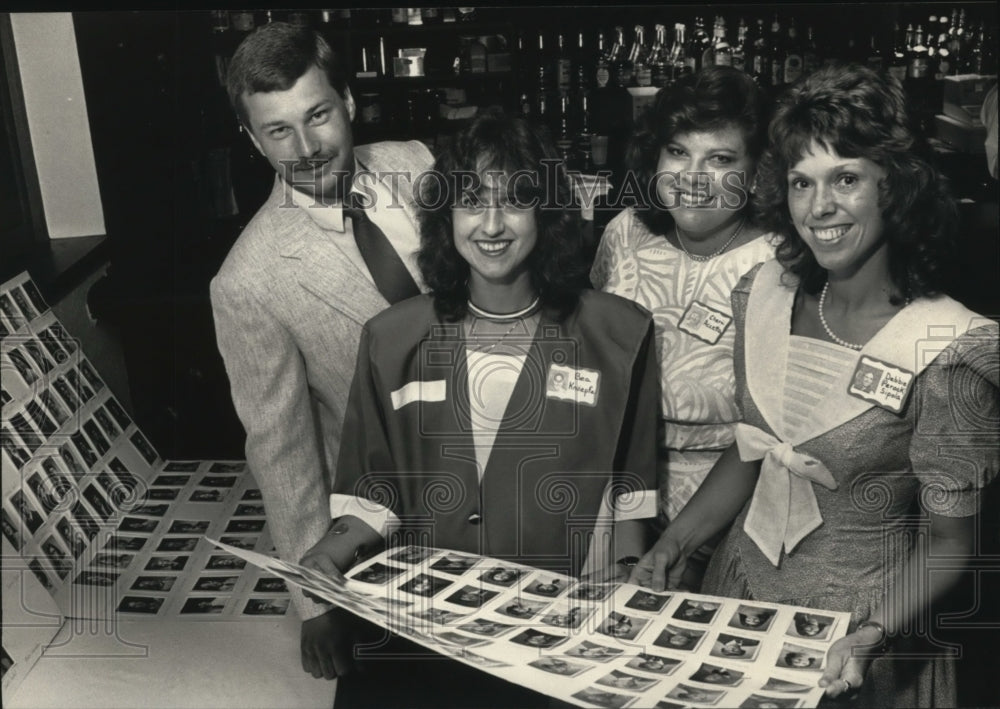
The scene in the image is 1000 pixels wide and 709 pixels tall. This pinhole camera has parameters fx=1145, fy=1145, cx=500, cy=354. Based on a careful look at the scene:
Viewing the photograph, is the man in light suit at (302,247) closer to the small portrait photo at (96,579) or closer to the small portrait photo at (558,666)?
the small portrait photo at (96,579)

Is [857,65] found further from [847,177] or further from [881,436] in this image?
[881,436]

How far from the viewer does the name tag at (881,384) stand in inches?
81.6

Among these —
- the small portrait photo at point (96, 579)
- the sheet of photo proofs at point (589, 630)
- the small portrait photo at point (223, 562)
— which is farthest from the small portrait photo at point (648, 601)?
the small portrait photo at point (96, 579)

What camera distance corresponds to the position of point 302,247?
7.52 feet

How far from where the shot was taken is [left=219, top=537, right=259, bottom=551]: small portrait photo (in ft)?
8.23

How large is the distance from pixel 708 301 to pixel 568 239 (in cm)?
30

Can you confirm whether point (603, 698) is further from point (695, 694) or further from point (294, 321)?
point (294, 321)

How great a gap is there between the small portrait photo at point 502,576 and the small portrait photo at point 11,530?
1.01m

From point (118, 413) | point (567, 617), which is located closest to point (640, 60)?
point (567, 617)

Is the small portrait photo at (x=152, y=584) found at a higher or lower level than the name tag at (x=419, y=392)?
lower

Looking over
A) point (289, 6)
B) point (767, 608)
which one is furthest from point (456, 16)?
point (767, 608)

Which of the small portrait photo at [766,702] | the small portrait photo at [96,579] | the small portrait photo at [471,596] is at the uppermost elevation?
the small portrait photo at [471,596]

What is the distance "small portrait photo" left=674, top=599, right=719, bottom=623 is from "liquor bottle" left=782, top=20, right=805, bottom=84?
3.36ft

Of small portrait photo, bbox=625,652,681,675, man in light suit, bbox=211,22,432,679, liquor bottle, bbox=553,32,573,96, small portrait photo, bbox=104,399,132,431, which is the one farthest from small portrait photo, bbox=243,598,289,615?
liquor bottle, bbox=553,32,573,96
